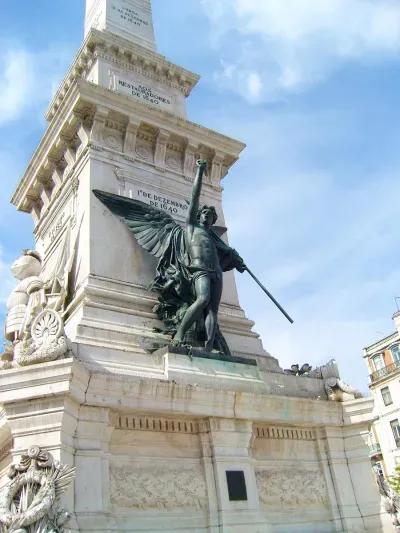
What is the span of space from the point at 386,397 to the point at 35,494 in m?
43.6

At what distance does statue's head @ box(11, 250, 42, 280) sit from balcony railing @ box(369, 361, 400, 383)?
3814cm

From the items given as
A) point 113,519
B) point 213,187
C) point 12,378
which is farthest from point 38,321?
point 213,187

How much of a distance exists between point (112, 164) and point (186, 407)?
6.73m

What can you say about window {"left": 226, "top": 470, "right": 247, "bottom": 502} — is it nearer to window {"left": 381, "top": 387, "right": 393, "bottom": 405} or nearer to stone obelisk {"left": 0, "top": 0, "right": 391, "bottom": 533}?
stone obelisk {"left": 0, "top": 0, "right": 391, "bottom": 533}

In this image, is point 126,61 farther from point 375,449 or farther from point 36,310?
point 375,449

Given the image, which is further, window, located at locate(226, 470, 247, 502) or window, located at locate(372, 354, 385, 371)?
window, located at locate(372, 354, 385, 371)

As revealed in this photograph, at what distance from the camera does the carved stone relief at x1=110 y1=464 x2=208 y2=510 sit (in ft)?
28.2

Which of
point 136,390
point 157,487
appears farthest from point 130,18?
point 157,487

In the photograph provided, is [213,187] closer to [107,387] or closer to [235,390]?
[235,390]

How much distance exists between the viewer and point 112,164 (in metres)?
13.6

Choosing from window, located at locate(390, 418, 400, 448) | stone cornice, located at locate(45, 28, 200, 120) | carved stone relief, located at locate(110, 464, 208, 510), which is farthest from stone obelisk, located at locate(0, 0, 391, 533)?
window, located at locate(390, 418, 400, 448)

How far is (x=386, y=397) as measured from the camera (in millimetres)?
46250

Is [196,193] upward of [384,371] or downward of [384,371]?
downward

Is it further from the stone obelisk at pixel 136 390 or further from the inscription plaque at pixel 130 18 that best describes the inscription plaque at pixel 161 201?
the inscription plaque at pixel 130 18
